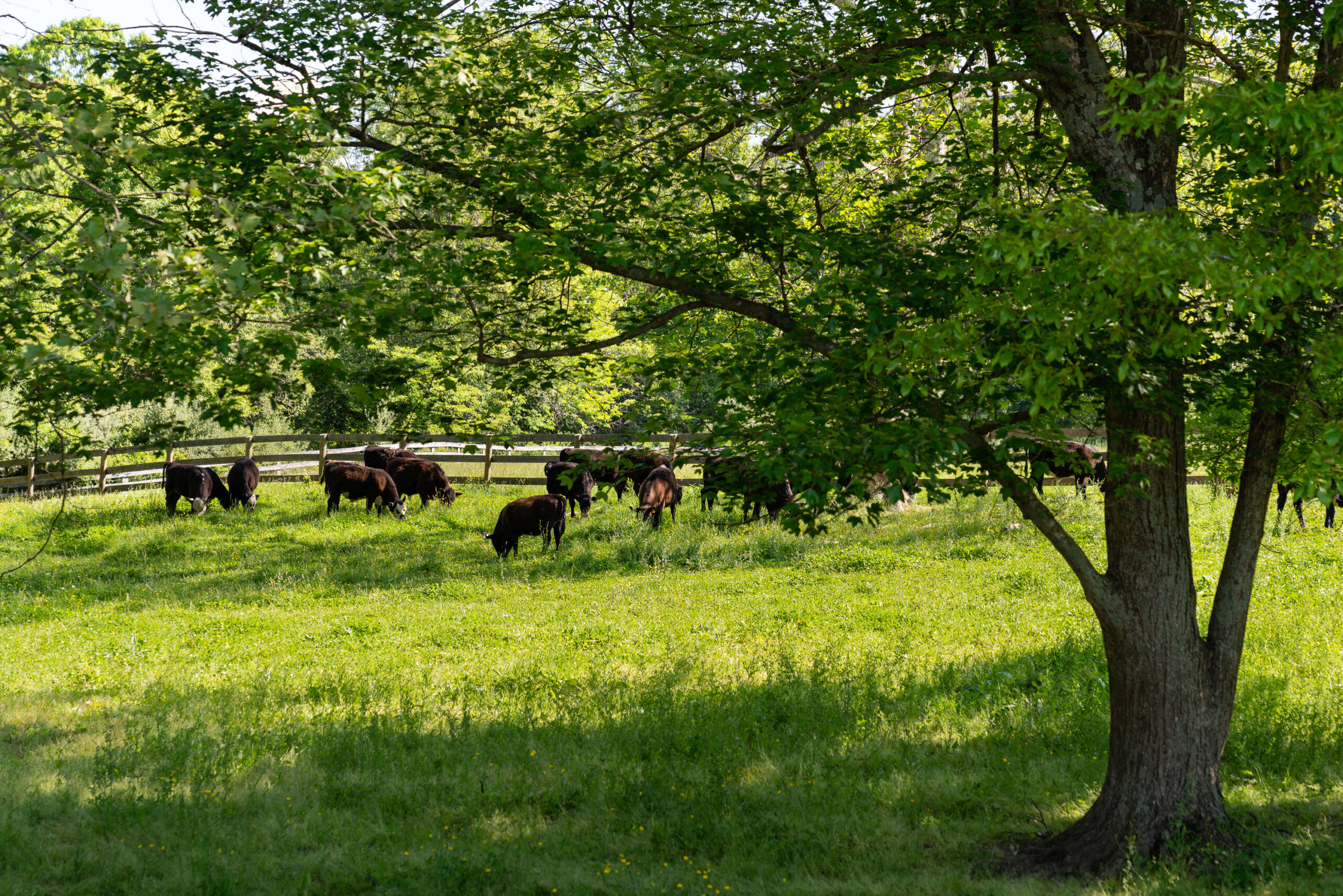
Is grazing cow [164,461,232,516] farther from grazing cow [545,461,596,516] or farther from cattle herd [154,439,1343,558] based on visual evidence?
grazing cow [545,461,596,516]

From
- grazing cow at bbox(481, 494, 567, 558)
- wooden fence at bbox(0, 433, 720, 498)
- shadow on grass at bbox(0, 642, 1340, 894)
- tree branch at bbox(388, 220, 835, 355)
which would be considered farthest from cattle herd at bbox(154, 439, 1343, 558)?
tree branch at bbox(388, 220, 835, 355)

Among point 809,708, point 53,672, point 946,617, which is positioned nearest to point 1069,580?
point 946,617

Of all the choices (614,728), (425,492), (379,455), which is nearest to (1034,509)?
(614,728)

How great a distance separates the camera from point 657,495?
21406 millimetres

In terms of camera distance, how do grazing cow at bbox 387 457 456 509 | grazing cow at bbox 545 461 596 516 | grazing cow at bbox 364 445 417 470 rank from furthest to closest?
grazing cow at bbox 364 445 417 470, grazing cow at bbox 387 457 456 509, grazing cow at bbox 545 461 596 516

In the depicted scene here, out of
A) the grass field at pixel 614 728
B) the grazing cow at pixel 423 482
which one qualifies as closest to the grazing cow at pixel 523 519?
the grass field at pixel 614 728

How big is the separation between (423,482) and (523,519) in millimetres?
5279

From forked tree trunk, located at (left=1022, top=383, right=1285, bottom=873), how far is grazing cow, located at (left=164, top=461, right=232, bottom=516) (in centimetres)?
2117

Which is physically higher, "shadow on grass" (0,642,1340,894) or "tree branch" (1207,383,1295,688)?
"tree branch" (1207,383,1295,688)

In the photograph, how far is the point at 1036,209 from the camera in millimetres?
5293

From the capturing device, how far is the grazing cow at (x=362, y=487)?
22.6 meters

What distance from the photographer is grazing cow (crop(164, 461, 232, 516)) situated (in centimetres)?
2295

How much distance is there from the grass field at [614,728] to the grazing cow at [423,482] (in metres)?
5.61

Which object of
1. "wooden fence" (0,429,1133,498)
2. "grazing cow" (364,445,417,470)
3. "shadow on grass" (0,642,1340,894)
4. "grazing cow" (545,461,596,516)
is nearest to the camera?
"shadow on grass" (0,642,1340,894)
